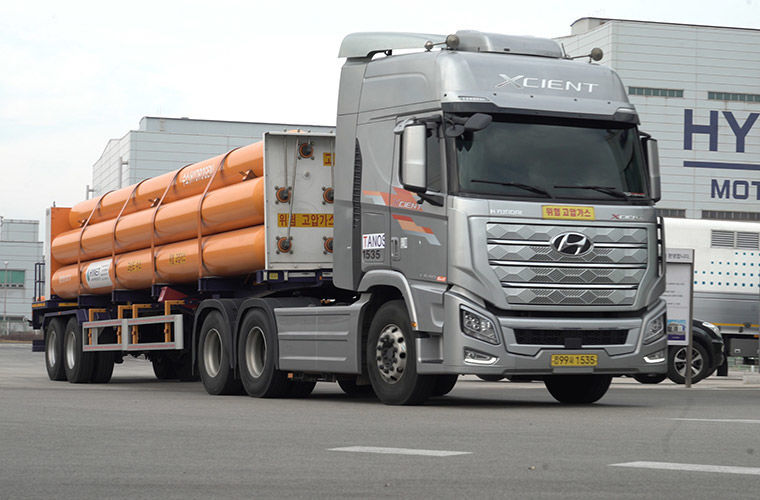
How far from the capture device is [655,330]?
14.7 m

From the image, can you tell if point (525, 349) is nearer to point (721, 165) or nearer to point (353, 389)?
point (353, 389)

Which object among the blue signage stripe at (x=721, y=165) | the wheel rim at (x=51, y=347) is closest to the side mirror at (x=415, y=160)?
the wheel rim at (x=51, y=347)

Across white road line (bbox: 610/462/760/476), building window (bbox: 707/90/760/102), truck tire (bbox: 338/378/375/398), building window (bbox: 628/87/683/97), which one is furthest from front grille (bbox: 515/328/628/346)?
building window (bbox: 707/90/760/102)

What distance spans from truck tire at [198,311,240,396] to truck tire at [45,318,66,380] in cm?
706

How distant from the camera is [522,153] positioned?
46.5 feet

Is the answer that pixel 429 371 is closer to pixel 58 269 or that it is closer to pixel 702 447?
pixel 702 447

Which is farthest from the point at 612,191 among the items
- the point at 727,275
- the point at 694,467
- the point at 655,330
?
the point at 727,275

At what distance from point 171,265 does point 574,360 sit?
25.7 feet

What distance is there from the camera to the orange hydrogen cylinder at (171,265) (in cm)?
1750

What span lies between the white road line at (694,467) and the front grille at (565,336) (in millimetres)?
5870

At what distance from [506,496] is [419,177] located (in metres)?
7.38

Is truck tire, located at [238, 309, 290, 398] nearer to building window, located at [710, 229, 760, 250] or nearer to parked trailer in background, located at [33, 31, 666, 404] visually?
parked trailer in background, located at [33, 31, 666, 404]

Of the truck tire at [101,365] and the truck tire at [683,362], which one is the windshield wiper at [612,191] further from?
the truck tire at [101,365]

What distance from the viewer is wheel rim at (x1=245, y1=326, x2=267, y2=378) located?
17.2m
